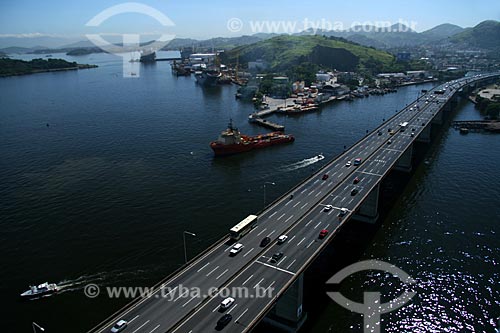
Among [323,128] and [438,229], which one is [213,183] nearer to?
[438,229]

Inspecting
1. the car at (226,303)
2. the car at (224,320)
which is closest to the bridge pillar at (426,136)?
the car at (226,303)

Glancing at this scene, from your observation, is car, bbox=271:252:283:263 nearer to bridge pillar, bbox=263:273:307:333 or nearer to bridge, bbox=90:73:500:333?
bridge, bbox=90:73:500:333

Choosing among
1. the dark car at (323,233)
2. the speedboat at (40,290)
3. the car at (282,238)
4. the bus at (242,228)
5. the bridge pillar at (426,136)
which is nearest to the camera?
the speedboat at (40,290)

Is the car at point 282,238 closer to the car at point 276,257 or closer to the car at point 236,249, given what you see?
the car at point 276,257

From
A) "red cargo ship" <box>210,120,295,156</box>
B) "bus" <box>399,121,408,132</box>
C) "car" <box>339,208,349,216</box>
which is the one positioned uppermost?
"bus" <box>399,121,408,132</box>

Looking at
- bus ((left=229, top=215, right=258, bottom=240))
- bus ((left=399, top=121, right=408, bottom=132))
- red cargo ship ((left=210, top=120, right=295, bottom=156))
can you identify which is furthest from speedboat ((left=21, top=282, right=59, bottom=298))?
bus ((left=399, top=121, right=408, bottom=132))

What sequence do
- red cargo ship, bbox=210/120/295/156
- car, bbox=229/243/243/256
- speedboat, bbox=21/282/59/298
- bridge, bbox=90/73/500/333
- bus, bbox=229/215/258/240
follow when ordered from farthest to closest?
1. red cargo ship, bbox=210/120/295/156
2. bus, bbox=229/215/258/240
3. speedboat, bbox=21/282/59/298
4. car, bbox=229/243/243/256
5. bridge, bbox=90/73/500/333

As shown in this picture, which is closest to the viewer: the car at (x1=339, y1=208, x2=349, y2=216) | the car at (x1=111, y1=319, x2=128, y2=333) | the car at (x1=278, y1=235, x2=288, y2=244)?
the car at (x1=111, y1=319, x2=128, y2=333)

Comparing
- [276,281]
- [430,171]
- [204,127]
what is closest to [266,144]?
[204,127]
